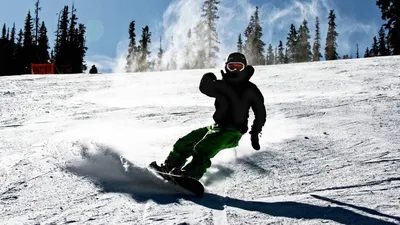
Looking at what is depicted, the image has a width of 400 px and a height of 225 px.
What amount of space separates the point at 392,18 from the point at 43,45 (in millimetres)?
49846

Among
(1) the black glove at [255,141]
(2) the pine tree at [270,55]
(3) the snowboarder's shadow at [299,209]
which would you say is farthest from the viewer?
(2) the pine tree at [270,55]

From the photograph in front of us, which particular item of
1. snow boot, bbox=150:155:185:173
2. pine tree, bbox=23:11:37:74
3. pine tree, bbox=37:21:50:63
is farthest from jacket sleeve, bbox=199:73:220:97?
pine tree, bbox=37:21:50:63

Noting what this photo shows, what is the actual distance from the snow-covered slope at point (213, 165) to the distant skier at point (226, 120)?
33 centimetres

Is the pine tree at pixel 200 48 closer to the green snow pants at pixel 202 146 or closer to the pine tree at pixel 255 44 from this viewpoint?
the pine tree at pixel 255 44

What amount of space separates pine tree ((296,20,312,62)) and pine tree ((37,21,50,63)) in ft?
128

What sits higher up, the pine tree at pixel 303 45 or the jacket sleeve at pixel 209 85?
the pine tree at pixel 303 45

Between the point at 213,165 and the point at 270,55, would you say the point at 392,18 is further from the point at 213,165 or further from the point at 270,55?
the point at 270,55

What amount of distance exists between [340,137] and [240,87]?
74.2 inches

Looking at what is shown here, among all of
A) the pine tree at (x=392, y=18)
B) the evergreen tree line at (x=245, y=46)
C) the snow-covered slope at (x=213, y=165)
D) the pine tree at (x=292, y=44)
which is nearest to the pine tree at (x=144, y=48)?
the evergreen tree line at (x=245, y=46)

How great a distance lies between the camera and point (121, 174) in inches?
159

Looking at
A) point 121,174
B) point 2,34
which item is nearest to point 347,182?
point 121,174

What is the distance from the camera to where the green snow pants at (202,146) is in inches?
154

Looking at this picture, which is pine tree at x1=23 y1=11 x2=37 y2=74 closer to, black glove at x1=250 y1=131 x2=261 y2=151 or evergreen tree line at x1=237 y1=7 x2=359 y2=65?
evergreen tree line at x1=237 y1=7 x2=359 y2=65

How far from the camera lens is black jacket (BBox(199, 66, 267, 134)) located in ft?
14.1
